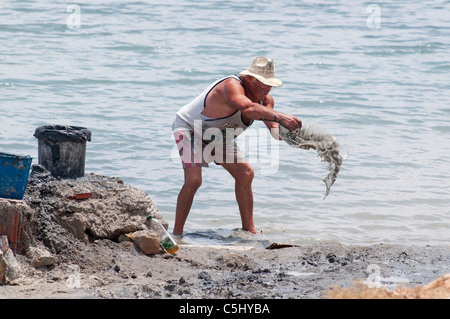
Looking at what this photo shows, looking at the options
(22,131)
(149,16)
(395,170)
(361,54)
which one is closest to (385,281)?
(395,170)

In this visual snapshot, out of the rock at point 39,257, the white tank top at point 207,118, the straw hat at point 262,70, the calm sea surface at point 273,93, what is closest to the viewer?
the rock at point 39,257

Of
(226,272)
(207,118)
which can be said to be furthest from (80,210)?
(207,118)

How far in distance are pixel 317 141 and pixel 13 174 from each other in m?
2.55

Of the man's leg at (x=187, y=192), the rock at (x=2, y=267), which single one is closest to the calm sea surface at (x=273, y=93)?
the man's leg at (x=187, y=192)

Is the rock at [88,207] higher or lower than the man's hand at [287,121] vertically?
lower

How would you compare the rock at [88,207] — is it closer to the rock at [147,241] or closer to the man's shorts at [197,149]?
the rock at [147,241]

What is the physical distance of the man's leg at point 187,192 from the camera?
6.23 meters

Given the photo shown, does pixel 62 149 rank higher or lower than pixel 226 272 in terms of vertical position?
higher

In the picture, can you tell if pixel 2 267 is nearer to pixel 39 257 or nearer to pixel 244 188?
pixel 39 257

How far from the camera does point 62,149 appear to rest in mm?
5297

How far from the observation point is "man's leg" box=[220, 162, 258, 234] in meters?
6.46

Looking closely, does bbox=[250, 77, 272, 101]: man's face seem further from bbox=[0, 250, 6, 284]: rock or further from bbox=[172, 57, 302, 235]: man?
bbox=[0, 250, 6, 284]: rock

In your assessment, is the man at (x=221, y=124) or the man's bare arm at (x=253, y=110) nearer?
the man's bare arm at (x=253, y=110)

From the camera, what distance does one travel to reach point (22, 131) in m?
9.76
